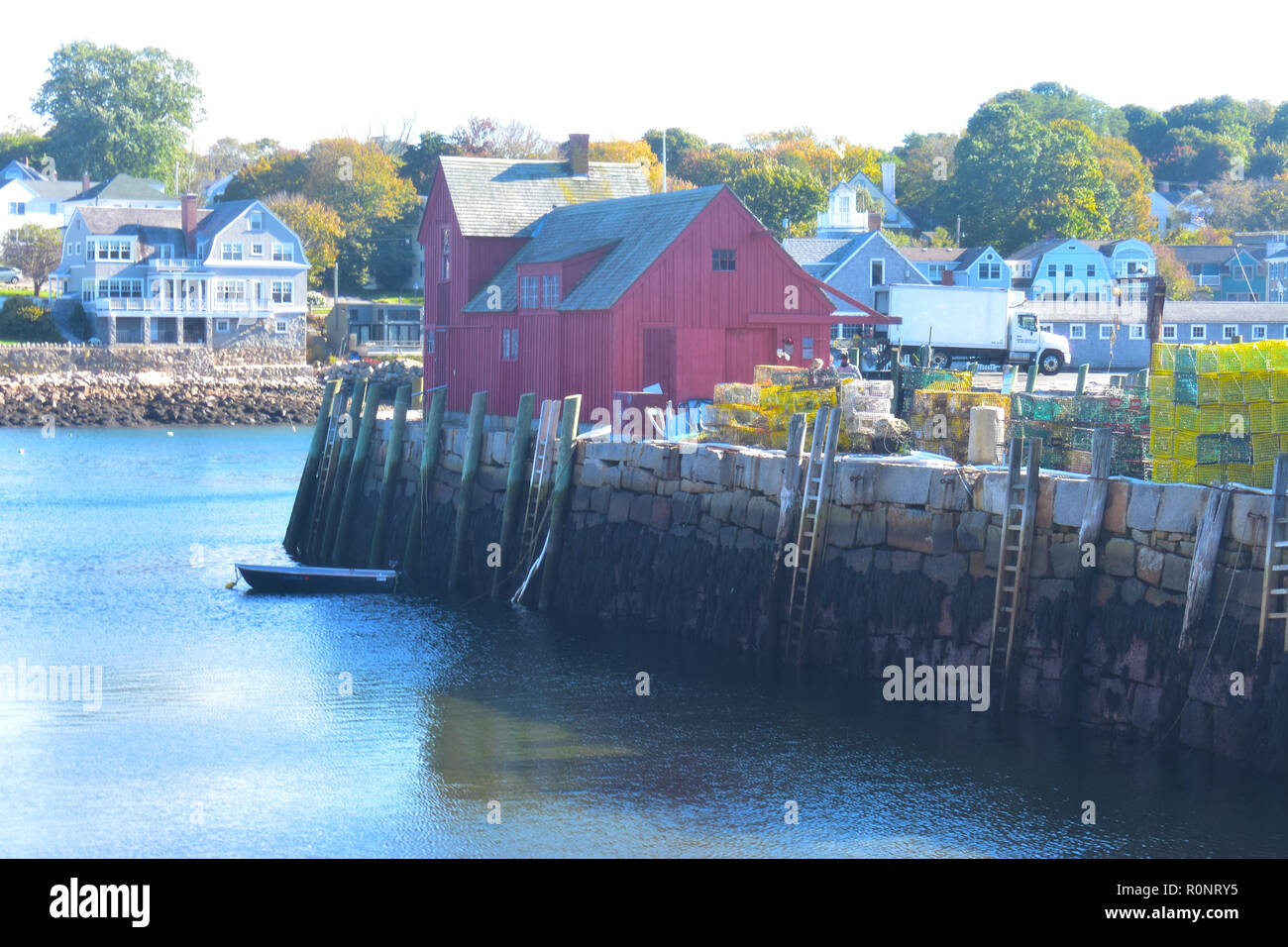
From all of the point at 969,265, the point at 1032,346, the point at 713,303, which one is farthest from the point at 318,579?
the point at 969,265

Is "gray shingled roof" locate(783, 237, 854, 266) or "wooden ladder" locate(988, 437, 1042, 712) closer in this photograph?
"wooden ladder" locate(988, 437, 1042, 712)

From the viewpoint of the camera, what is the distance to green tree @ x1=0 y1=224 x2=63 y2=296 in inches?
3762

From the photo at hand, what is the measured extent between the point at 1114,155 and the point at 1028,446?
3676 inches

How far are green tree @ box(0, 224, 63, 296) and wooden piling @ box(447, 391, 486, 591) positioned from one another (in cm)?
7428

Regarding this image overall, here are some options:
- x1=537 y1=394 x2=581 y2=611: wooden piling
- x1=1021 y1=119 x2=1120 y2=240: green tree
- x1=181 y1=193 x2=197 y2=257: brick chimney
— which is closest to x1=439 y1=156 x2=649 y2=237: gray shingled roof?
x1=537 y1=394 x2=581 y2=611: wooden piling

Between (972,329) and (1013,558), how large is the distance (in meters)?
33.7

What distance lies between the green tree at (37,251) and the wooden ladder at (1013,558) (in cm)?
8757

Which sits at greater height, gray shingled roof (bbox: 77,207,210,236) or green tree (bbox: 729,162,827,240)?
green tree (bbox: 729,162,827,240)

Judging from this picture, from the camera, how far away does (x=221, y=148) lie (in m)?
149

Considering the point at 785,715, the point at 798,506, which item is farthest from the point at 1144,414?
the point at 785,715

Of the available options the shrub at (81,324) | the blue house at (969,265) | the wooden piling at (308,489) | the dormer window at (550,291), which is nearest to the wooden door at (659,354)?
the dormer window at (550,291)

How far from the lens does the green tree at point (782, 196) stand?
292 feet

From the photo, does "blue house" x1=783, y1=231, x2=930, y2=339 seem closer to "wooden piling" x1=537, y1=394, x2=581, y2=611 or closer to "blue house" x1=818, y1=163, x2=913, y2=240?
"blue house" x1=818, y1=163, x2=913, y2=240
